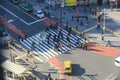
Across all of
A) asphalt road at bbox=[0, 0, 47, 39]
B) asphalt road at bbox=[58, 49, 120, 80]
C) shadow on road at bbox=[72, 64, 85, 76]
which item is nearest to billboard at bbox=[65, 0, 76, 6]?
asphalt road at bbox=[0, 0, 47, 39]

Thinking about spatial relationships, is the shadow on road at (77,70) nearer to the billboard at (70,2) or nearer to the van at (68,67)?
the van at (68,67)

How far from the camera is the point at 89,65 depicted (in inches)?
1625

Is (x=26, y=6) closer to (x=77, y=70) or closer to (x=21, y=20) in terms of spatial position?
(x=21, y=20)

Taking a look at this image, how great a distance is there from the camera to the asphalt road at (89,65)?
38.8 meters

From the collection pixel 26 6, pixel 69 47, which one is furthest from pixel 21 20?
pixel 69 47

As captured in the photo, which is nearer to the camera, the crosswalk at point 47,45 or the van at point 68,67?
the van at point 68,67

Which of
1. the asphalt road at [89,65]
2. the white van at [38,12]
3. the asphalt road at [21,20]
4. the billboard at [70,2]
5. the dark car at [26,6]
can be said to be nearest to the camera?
the asphalt road at [89,65]

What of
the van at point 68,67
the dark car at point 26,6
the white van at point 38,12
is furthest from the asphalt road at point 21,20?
the van at point 68,67

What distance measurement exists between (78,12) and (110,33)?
9.35m

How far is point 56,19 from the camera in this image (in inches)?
2205

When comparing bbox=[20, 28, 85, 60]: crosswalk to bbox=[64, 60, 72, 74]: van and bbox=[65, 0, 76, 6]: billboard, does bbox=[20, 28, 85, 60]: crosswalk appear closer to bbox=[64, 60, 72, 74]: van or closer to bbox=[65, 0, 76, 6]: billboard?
bbox=[64, 60, 72, 74]: van

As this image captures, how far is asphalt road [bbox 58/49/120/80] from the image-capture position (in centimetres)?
Result: 3881

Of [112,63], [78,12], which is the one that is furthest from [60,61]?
[78,12]

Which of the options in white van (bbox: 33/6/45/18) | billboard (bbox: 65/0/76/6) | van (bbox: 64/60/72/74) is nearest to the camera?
van (bbox: 64/60/72/74)
